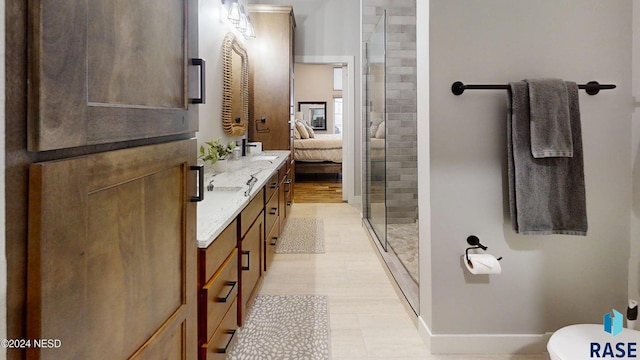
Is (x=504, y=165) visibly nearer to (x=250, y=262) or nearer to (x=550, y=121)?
(x=550, y=121)

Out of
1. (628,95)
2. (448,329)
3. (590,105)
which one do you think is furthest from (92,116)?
(628,95)

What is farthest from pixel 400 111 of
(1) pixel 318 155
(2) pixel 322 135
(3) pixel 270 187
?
(2) pixel 322 135

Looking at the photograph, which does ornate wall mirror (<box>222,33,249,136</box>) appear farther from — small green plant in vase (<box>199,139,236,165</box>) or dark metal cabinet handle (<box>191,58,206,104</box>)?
dark metal cabinet handle (<box>191,58,206,104</box>)

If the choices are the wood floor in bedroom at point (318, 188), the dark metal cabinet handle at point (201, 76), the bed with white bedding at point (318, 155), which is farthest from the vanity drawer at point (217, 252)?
the bed with white bedding at point (318, 155)

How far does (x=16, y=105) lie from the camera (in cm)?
50

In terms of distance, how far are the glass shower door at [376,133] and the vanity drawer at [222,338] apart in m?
1.89

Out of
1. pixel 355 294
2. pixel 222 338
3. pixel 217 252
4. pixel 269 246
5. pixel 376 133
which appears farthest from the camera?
pixel 376 133

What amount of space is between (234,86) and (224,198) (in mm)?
2314

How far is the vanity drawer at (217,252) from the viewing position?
1.38m

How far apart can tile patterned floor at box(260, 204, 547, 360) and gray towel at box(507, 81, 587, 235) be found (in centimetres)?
65

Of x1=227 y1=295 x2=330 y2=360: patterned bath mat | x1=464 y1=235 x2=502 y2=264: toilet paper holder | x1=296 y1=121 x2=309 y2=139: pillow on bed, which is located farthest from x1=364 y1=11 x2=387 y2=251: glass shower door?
x1=296 y1=121 x2=309 y2=139: pillow on bed

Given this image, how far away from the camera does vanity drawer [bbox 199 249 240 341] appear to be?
4.63 feet

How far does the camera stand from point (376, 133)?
4113 mm

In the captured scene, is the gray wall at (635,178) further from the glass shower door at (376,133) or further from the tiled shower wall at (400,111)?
the glass shower door at (376,133)
